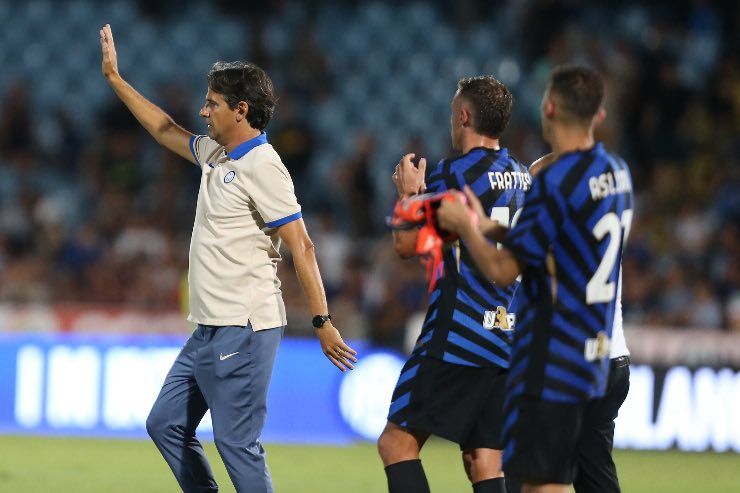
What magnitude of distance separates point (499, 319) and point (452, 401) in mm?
424

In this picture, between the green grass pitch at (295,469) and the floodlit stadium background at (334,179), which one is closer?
the green grass pitch at (295,469)

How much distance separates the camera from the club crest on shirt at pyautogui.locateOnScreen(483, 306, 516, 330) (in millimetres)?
5664

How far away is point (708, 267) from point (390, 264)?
3312 mm

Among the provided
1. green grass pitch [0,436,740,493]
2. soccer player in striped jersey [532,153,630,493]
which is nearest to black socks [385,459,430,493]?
soccer player in striped jersey [532,153,630,493]

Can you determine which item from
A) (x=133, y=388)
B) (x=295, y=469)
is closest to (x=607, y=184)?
(x=295, y=469)

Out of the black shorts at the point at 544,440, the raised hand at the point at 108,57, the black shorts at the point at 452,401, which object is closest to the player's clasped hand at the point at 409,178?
the black shorts at the point at 452,401

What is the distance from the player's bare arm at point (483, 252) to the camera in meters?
4.59

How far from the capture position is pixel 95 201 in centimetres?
1505

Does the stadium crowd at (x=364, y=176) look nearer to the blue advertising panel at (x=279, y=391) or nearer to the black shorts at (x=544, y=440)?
the blue advertising panel at (x=279, y=391)

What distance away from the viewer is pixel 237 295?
5.68m

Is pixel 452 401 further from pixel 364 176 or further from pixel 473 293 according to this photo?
pixel 364 176

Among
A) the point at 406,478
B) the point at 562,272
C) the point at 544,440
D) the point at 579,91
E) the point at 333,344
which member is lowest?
the point at 406,478

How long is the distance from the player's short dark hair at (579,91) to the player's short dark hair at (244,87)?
5.21 ft

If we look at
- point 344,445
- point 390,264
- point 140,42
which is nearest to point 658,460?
point 344,445
